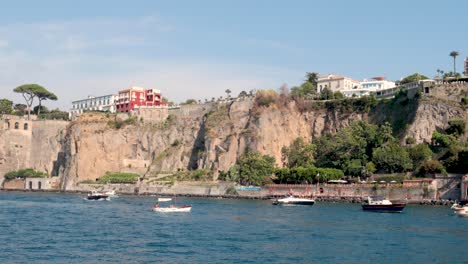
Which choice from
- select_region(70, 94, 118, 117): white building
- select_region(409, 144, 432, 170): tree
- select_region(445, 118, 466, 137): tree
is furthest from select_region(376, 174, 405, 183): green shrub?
select_region(70, 94, 118, 117): white building

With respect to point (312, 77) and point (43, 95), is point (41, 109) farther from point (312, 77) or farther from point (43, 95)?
point (312, 77)

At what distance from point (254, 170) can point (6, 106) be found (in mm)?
76238

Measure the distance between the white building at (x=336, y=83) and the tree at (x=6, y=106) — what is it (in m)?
67.3

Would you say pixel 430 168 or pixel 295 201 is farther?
pixel 430 168

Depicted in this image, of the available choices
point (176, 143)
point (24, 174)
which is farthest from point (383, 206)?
point (24, 174)

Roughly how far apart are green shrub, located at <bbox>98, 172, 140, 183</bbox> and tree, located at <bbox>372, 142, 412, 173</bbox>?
4133cm

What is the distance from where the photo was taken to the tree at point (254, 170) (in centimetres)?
9200

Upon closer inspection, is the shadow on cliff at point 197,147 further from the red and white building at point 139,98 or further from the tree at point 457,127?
the tree at point 457,127

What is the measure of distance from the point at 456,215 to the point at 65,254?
38.4 m

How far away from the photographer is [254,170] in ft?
303

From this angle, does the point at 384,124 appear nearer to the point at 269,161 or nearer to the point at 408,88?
the point at 408,88

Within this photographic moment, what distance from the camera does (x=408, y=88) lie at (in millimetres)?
97375

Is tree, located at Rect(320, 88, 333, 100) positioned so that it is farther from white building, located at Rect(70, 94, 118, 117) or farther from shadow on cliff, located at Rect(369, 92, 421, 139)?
white building, located at Rect(70, 94, 118, 117)

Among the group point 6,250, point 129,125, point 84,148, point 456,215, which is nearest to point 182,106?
point 129,125
